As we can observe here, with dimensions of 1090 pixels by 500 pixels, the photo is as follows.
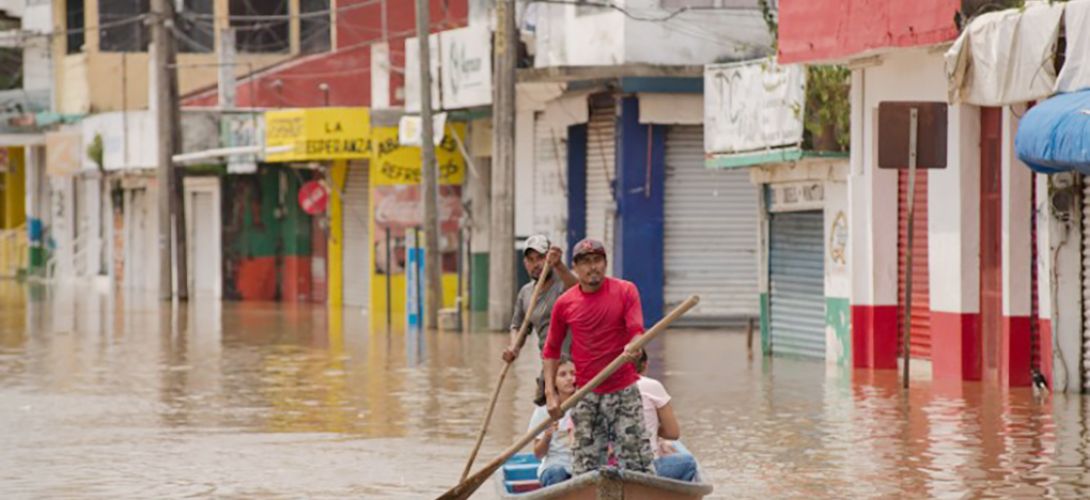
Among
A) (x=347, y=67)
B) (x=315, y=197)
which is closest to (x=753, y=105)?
(x=315, y=197)

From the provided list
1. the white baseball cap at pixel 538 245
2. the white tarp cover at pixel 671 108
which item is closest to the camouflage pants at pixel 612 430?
the white baseball cap at pixel 538 245

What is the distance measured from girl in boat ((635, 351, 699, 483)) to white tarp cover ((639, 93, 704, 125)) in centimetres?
2365

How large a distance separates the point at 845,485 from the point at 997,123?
358 inches

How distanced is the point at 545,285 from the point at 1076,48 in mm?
7656

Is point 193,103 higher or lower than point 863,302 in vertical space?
higher

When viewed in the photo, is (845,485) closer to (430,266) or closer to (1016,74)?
(1016,74)

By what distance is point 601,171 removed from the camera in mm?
39688

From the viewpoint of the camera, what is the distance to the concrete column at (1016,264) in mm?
24328

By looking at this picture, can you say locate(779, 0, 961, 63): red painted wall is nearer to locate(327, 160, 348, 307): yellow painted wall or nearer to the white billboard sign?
the white billboard sign

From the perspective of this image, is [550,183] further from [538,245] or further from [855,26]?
[538,245]

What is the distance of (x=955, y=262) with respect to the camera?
25.4 meters

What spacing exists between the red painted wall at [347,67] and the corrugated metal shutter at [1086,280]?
2599cm

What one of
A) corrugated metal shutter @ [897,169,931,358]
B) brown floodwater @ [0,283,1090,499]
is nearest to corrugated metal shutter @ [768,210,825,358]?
brown floodwater @ [0,283,1090,499]

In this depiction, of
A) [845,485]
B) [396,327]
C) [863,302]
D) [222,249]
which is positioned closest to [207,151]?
[222,249]
